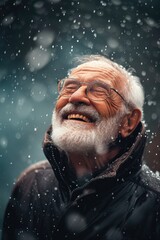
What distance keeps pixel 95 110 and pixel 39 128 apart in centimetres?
45

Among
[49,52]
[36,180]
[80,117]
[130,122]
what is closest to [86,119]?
[80,117]

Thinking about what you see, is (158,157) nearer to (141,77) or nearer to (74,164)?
(141,77)

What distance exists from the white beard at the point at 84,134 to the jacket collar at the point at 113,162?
1.1 inches

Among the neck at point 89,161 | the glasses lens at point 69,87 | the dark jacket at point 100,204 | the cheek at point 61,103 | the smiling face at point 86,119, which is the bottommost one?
the dark jacket at point 100,204

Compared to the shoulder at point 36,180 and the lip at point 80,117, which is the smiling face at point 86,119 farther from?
the shoulder at point 36,180

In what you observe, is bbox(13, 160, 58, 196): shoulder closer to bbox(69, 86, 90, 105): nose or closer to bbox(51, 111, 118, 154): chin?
bbox(51, 111, 118, 154): chin

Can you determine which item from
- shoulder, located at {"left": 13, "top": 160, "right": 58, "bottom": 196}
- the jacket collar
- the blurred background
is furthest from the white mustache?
the blurred background

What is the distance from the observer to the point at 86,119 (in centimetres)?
106

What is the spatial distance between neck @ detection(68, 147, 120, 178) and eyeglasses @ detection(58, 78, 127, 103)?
0.15 meters

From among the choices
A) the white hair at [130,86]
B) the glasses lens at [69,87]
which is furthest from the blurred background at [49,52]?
the glasses lens at [69,87]

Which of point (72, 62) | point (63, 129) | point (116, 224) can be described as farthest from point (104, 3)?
point (116, 224)

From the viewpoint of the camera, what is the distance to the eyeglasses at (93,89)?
1.08m

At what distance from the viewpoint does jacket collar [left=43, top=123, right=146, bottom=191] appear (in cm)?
100

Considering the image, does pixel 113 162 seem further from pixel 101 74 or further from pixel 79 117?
pixel 101 74
